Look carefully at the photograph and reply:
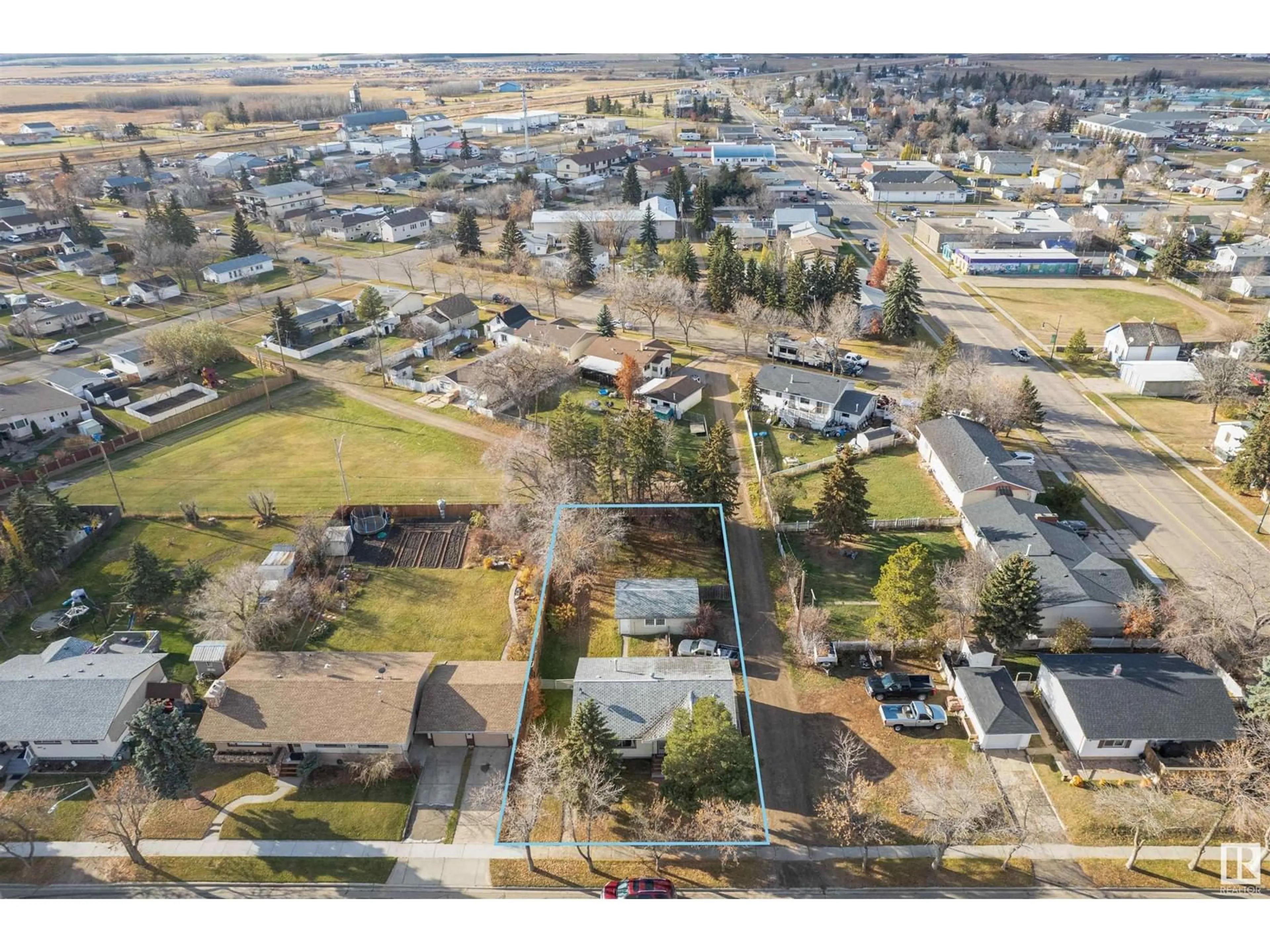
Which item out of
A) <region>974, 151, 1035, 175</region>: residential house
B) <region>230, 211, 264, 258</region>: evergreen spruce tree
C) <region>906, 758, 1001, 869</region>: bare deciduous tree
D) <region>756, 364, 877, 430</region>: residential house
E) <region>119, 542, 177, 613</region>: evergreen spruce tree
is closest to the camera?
<region>906, 758, 1001, 869</region>: bare deciduous tree

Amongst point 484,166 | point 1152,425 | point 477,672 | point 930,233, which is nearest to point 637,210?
point 930,233

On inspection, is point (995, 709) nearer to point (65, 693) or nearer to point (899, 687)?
point (899, 687)

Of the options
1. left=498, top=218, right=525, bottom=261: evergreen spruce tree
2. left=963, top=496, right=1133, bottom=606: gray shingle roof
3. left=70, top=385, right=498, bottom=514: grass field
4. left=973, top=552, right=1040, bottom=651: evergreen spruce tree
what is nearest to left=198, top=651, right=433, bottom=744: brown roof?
left=70, top=385, right=498, bottom=514: grass field

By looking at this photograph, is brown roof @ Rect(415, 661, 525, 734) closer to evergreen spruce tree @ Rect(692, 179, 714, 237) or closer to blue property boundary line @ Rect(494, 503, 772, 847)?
blue property boundary line @ Rect(494, 503, 772, 847)

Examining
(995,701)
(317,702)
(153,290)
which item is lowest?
(995,701)

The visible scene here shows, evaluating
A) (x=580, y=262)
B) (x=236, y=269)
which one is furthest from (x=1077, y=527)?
(x=236, y=269)

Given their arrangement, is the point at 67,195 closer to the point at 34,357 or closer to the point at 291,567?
the point at 34,357

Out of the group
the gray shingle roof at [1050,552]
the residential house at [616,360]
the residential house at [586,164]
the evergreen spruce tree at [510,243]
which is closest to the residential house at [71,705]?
the residential house at [616,360]

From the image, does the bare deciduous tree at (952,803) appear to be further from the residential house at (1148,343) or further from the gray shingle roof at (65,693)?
the residential house at (1148,343)
